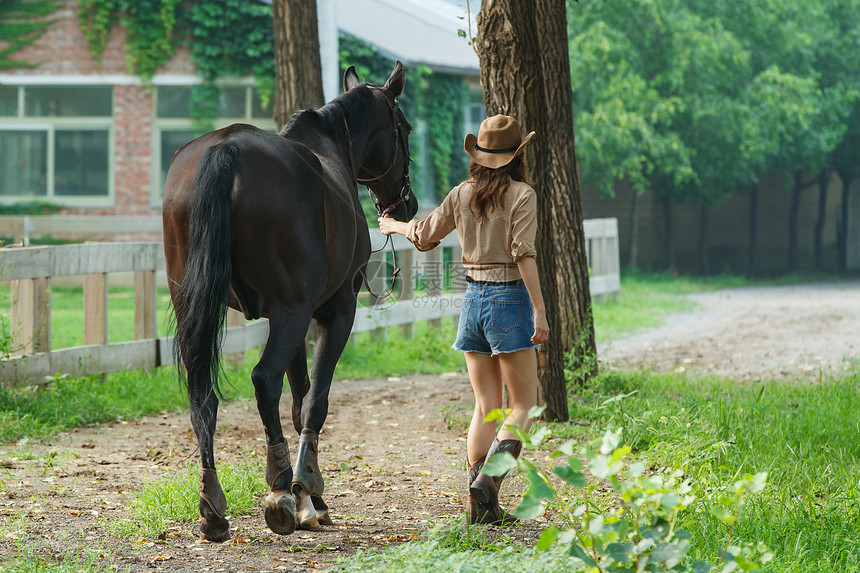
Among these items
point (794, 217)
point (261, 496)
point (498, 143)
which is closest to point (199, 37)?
point (261, 496)

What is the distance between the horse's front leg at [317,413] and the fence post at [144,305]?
3.89m

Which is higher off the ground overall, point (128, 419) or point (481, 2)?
point (481, 2)

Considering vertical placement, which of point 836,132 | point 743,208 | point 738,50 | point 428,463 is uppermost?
point 738,50

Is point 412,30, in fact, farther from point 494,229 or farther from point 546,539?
point 546,539

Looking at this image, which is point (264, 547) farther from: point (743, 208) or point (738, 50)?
point (743, 208)

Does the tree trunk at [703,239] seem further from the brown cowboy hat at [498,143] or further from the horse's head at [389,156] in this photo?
the brown cowboy hat at [498,143]

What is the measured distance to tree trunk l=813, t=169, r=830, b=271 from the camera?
26.8m

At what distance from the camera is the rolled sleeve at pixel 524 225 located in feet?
13.6

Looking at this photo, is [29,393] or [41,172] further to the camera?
[41,172]

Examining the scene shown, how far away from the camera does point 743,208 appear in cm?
2772

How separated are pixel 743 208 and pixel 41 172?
65.7ft

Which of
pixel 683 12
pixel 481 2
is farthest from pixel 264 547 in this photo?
pixel 683 12

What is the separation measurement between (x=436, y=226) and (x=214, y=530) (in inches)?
69.5

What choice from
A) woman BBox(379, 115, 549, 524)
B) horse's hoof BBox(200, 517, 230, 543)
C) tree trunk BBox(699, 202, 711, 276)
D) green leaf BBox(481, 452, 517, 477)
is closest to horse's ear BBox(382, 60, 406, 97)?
woman BBox(379, 115, 549, 524)
